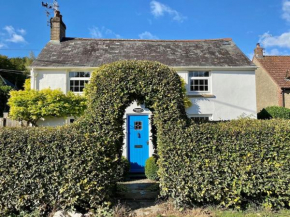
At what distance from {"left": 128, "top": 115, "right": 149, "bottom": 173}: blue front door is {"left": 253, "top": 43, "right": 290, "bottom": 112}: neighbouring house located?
10350mm

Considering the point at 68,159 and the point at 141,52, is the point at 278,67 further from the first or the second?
the point at 68,159

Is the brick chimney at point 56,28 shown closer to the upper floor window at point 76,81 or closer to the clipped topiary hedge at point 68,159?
the upper floor window at point 76,81

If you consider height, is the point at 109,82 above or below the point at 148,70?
below

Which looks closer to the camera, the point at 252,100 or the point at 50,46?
the point at 252,100

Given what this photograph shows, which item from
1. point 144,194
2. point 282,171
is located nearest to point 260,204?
point 282,171

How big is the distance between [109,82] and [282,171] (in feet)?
14.6

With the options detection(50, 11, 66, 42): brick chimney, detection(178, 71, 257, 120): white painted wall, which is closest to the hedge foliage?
detection(178, 71, 257, 120): white painted wall

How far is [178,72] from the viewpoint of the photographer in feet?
35.7

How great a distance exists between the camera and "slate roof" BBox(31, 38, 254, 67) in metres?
11.1

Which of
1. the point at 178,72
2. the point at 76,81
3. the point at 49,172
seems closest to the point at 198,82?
the point at 178,72

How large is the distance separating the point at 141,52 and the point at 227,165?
8.81 meters

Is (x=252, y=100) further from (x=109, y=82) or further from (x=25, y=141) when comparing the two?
(x=25, y=141)

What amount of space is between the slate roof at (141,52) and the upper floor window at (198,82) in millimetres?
575

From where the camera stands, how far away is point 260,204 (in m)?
4.98
